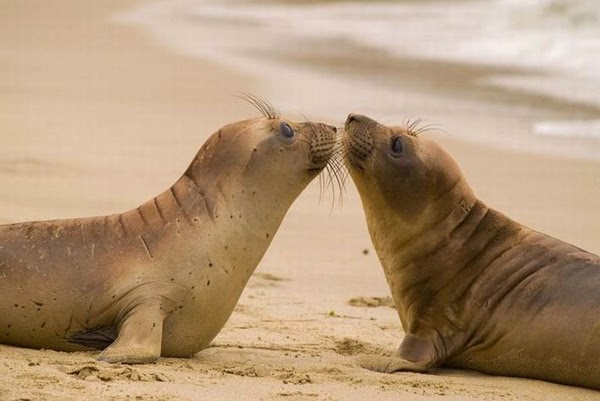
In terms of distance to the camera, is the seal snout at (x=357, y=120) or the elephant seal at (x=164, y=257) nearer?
the elephant seal at (x=164, y=257)

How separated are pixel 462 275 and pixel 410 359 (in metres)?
0.51

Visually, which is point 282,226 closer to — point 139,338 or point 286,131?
point 286,131

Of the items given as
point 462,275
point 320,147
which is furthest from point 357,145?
point 462,275

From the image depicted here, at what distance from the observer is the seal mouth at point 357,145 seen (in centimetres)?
699

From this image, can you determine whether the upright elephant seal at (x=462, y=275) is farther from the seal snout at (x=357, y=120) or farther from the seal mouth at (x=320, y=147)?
the seal mouth at (x=320, y=147)

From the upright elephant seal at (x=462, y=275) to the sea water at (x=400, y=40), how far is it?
5.77 metres

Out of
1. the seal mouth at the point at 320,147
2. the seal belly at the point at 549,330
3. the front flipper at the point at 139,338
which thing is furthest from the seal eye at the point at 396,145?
the front flipper at the point at 139,338

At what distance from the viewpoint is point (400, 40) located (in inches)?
921

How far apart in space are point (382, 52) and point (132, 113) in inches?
291

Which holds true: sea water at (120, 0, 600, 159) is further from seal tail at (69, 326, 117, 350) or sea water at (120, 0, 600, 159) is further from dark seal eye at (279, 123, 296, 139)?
seal tail at (69, 326, 117, 350)

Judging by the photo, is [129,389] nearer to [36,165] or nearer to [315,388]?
[315,388]

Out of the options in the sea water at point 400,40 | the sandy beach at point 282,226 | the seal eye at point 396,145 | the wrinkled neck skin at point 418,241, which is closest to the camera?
the sandy beach at point 282,226

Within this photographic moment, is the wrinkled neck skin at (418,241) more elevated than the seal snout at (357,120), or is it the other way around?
the seal snout at (357,120)

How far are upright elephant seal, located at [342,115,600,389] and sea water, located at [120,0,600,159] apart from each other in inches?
227
